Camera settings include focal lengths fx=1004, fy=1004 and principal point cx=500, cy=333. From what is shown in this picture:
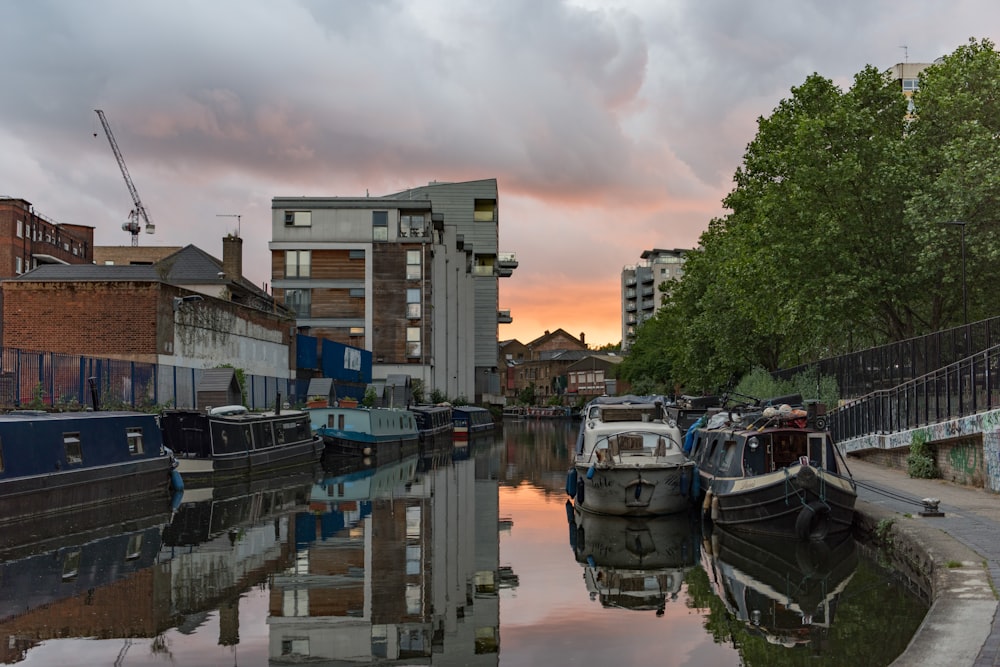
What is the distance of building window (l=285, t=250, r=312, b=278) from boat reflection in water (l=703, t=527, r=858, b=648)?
58.5 meters

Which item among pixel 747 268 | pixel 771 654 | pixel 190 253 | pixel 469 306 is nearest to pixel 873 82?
pixel 747 268

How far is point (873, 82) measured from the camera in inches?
1638

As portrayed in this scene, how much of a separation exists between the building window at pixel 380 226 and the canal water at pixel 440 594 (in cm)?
5250

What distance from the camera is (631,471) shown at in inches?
876

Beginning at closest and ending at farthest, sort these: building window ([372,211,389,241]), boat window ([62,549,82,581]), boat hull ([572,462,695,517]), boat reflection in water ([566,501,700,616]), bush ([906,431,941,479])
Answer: boat reflection in water ([566,501,700,616]) → boat window ([62,549,82,581]) → boat hull ([572,462,695,517]) → bush ([906,431,941,479]) → building window ([372,211,389,241])

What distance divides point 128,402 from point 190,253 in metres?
31.0

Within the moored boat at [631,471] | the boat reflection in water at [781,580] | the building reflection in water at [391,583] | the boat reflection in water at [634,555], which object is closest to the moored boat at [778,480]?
the boat reflection in water at [781,580]

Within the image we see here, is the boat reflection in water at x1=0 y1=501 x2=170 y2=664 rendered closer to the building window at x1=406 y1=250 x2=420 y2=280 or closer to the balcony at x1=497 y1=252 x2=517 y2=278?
the building window at x1=406 y1=250 x2=420 y2=280

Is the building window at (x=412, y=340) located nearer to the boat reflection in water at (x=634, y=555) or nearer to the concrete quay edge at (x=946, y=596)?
the boat reflection in water at (x=634, y=555)

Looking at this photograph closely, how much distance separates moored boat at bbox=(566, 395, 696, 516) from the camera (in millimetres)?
22281

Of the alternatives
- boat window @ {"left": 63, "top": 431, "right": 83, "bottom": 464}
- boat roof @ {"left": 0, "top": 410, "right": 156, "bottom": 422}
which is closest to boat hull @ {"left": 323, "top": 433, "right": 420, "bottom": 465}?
boat roof @ {"left": 0, "top": 410, "right": 156, "bottom": 422}

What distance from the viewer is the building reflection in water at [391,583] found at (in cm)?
1160

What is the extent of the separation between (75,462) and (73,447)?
0.42m

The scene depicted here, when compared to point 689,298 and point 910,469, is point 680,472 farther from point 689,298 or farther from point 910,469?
point 689,298
